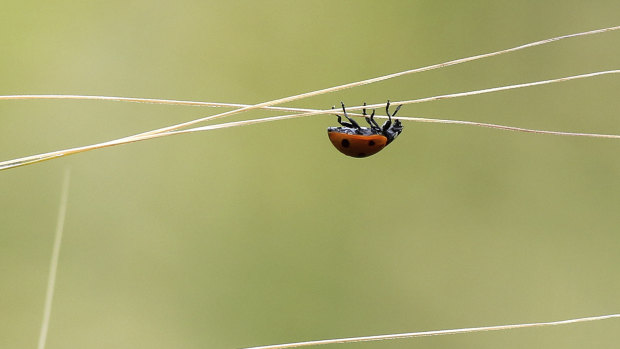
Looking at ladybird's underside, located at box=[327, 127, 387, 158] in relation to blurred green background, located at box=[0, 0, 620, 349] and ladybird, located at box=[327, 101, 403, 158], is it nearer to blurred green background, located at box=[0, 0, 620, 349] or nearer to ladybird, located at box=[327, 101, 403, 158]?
ladybird, located at box=[327, 101, 403, 158]

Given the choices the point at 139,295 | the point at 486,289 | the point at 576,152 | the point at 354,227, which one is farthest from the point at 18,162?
the point at 576,152

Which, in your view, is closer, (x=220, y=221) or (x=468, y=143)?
(x=220, y=221)

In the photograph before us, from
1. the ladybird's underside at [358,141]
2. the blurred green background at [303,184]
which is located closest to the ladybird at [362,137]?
the ladybird's underside at [358,141]

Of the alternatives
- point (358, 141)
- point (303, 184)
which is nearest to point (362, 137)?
point (358, 141)

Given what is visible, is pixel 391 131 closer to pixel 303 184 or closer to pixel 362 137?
pixel 362 137

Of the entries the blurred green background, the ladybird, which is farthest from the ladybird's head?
the blurred green background

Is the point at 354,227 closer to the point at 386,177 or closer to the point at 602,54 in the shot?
the point at 386,177
